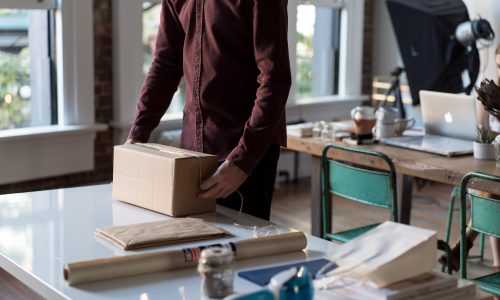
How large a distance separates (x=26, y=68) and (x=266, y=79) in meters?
2.99

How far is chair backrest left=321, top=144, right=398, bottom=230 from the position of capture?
3275mm

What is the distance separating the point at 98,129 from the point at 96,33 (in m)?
0.62

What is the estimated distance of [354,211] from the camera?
5656mm

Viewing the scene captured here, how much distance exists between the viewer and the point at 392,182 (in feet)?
10.7

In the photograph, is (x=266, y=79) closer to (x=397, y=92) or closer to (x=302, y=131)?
(x=302, y=131)

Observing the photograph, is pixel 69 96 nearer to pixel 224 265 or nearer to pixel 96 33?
pixel 96 33

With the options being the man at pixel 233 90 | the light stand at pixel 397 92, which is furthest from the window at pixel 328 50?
the man at pixel 233 90

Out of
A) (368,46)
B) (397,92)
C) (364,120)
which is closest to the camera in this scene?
(364,120)

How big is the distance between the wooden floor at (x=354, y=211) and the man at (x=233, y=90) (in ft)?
8.31

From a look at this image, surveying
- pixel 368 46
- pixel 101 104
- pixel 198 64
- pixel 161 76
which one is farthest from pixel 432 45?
pixel 198 64

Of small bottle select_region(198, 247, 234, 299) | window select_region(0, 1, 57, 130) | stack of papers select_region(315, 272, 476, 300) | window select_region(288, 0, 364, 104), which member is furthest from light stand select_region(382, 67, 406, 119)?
small bottle select_region(198, 247, 234, 299)

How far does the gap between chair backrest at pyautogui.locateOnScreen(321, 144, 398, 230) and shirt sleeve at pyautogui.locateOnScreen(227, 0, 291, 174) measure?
106 centimetres

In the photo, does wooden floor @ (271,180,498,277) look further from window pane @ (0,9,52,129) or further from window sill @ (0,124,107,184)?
Answer: window pane @ (0,9,52,129)

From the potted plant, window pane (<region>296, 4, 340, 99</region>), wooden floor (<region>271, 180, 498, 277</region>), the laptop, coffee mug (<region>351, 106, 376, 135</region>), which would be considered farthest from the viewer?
window pane (<region>296, 4, 340, 99</region>)
